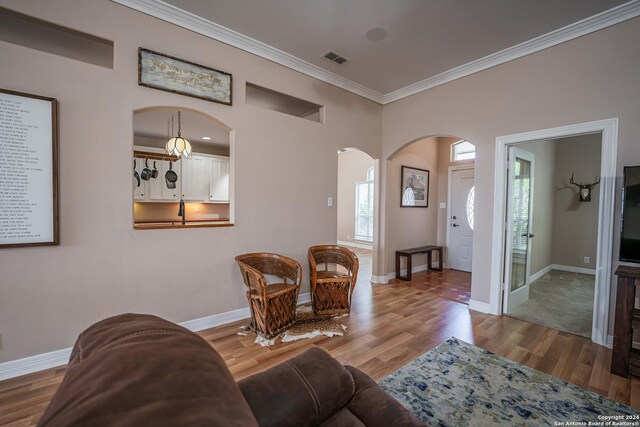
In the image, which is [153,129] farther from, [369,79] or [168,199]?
[369,79]

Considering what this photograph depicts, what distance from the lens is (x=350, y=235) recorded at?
29.1 ft

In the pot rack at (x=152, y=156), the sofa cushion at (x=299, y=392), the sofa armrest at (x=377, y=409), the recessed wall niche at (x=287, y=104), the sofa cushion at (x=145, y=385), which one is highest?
the recessed wall niche at (x=287, y=104)

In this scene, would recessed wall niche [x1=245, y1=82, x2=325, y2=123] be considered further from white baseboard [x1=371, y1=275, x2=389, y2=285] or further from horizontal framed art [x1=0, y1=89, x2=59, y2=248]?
white baseboard [x1=371, y1=275, x2=389, y2=285]

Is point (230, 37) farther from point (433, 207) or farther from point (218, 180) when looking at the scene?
point (433, 207)

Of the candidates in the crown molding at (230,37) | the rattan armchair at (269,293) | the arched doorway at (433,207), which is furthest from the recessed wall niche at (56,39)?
the arched doorway at (433,207)

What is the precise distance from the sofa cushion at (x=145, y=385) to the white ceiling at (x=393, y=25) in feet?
9.52

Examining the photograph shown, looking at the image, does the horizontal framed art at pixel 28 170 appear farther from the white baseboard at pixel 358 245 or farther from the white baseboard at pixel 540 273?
the white baseboard at pixel 358 245

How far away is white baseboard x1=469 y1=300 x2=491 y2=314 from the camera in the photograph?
3400 millimetres

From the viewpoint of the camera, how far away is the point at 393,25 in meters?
2.76

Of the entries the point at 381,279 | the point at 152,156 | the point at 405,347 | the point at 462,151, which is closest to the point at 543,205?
the point at 462,151

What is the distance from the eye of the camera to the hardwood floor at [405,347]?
1953mm

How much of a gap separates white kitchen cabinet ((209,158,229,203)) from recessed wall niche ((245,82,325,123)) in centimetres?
309

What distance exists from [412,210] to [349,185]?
372 cm

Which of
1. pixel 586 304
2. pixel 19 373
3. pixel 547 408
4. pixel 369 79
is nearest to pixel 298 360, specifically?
pixel 547 408
